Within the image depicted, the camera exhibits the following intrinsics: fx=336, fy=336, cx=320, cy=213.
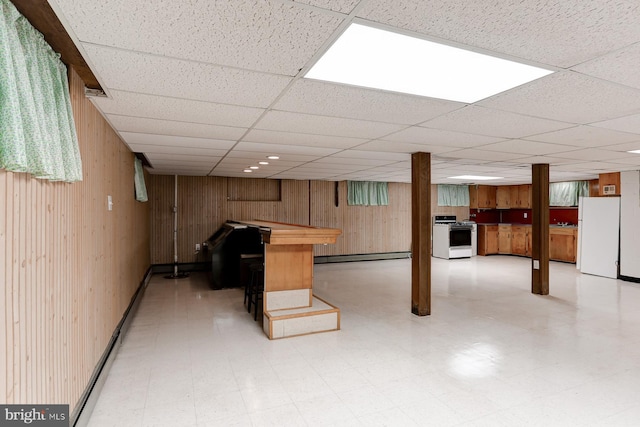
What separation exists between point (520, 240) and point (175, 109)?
32.9ft

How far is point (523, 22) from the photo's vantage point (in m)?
1.33

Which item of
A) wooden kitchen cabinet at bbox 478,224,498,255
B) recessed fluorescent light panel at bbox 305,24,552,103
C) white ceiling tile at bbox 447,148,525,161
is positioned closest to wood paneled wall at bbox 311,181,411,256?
wooden kitchen cabinet at bbox 478,224,498,255

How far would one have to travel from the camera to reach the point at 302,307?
13.0 ft

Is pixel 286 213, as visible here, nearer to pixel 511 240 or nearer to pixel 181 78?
pixel 181 78


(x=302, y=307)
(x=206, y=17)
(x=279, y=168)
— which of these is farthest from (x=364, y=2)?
(x=279, y=168)

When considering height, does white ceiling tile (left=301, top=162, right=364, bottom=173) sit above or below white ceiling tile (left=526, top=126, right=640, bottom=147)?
above

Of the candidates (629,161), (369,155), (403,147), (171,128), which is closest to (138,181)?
(171,128)

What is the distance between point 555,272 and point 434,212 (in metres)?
3.58

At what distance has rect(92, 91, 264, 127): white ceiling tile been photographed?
2.31m

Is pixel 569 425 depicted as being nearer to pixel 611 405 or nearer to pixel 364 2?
pixel 611 405

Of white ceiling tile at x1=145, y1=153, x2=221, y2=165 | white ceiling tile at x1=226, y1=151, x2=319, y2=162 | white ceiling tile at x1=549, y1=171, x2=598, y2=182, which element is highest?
white ceiling tile at x1=145, y1=153, x2=221, y2=165

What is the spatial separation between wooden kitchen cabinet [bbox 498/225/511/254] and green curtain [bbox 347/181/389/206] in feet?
12.2

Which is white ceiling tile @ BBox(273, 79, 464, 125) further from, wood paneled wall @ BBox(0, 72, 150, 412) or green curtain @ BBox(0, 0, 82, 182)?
wood paneled wall @ BBox(0, 72, 150, 412)

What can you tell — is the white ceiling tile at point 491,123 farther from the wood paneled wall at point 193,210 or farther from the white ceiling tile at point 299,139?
the wood paneled wall at point 193,210
